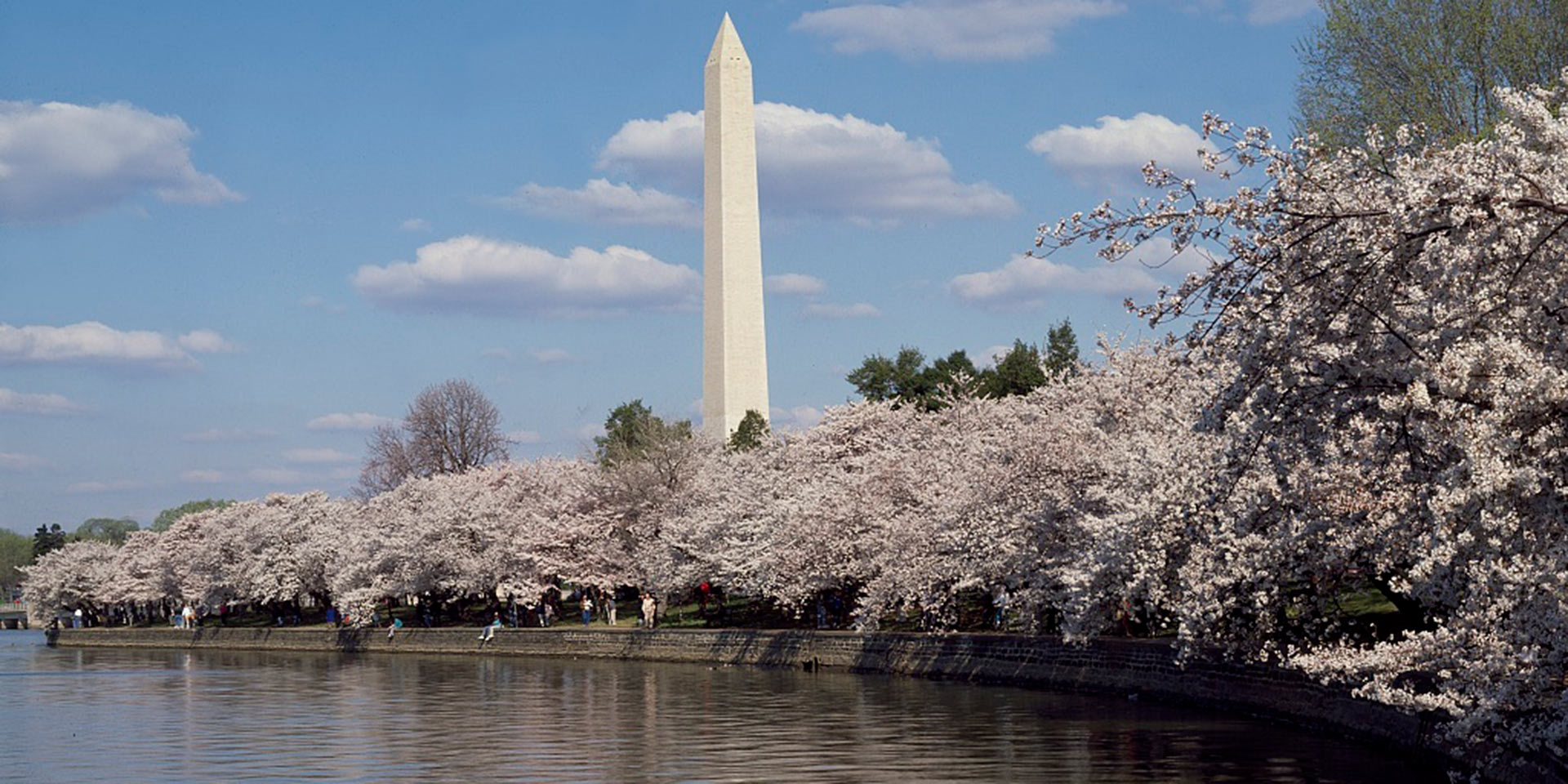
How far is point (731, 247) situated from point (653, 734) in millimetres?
42260

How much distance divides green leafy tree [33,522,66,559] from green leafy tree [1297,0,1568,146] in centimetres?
14147

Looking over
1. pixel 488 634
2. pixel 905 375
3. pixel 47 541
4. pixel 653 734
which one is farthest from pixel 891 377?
pixel 47 541

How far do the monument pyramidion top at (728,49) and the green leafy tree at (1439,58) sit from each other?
108 ft

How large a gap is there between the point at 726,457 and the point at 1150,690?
35.6 meters

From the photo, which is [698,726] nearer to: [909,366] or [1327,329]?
[1327,329]

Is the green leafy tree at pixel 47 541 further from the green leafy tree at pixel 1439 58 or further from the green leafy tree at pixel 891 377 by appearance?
the green leafy tree at pixel 1439 58

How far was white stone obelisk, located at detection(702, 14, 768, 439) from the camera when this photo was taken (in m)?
68.4

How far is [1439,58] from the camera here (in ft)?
121

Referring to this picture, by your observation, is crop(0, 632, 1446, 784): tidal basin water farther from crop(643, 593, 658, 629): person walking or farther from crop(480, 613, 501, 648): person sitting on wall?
crop(480, 613, 501, 648): person sitting on wall

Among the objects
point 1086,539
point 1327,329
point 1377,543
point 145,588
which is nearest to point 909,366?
point 145,588

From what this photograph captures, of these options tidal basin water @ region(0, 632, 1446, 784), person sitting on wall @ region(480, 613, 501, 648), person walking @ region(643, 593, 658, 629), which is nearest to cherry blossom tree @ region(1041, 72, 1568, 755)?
tidal basin water @ region(0, 632, 1446, 784)

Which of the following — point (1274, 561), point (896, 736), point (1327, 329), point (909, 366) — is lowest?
point (896, 736)

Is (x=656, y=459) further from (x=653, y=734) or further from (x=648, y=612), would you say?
(x=653, y=734)

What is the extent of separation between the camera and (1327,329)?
1486 cm
